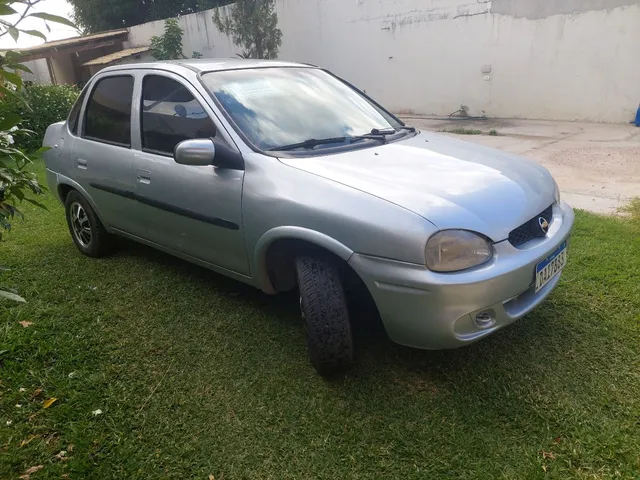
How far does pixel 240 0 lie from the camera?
630 inches

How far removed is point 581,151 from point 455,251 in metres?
6.66

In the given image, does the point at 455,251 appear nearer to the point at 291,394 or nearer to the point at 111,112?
the point at 291,394

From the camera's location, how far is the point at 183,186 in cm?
306

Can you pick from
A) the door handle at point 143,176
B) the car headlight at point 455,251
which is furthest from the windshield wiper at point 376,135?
the door handle at point 143,176

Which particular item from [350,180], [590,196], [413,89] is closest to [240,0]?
[413,89]

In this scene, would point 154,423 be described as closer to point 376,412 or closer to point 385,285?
point 376,412

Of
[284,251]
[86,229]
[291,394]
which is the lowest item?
[291,394]

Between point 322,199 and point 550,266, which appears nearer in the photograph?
point 322,199

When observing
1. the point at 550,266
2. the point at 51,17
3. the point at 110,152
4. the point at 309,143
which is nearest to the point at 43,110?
the point at 110,152

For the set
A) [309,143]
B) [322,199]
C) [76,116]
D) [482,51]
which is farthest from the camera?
[482,51]

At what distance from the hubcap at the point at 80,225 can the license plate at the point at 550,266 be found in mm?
3464

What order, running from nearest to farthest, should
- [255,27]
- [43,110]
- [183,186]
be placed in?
[183,186] < [43,110] < [255,27]

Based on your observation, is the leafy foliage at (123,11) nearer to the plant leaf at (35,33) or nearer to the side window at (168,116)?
the side window at (168,116)

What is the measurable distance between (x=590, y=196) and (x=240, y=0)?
13.8m
